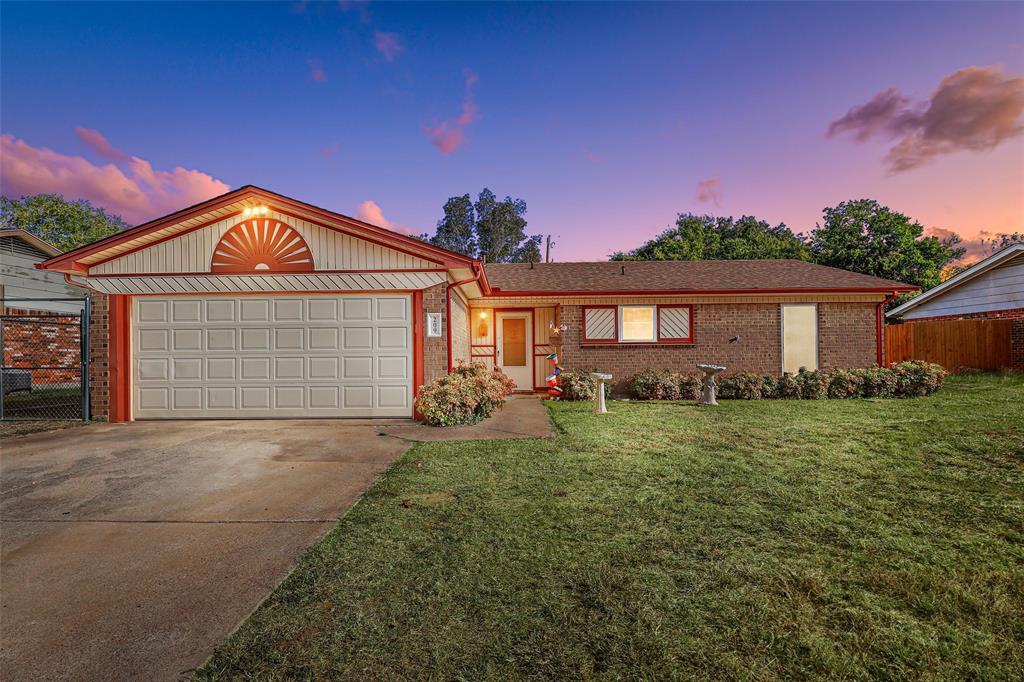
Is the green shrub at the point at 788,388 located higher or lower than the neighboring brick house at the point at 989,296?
lower

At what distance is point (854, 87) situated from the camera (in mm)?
10891

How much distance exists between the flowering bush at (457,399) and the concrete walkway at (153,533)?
2.79 feet

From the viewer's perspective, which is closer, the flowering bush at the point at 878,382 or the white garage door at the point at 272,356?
the white garage door at the point at 272,356

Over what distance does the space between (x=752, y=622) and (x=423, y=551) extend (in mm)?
1928

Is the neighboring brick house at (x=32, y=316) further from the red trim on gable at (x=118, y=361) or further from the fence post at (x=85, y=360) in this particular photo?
the red trim on gable at (x=118, y=361)

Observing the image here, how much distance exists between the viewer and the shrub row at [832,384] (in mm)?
11102


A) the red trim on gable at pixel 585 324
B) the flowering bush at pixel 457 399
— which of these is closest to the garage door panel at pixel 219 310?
the flowering bush at pixel 457 399

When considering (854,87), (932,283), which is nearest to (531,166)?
(854,87)

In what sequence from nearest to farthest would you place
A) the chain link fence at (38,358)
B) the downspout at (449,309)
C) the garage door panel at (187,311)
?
the downspout at (449,309) → the garage door panel at (187,311) → the chain link fence at (38,358)

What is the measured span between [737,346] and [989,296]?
976 cm

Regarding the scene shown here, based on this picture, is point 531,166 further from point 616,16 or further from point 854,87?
point 854,87

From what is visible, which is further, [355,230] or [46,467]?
[355,230]

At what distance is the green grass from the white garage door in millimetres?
3780

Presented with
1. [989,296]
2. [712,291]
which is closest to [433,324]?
[712,291]
